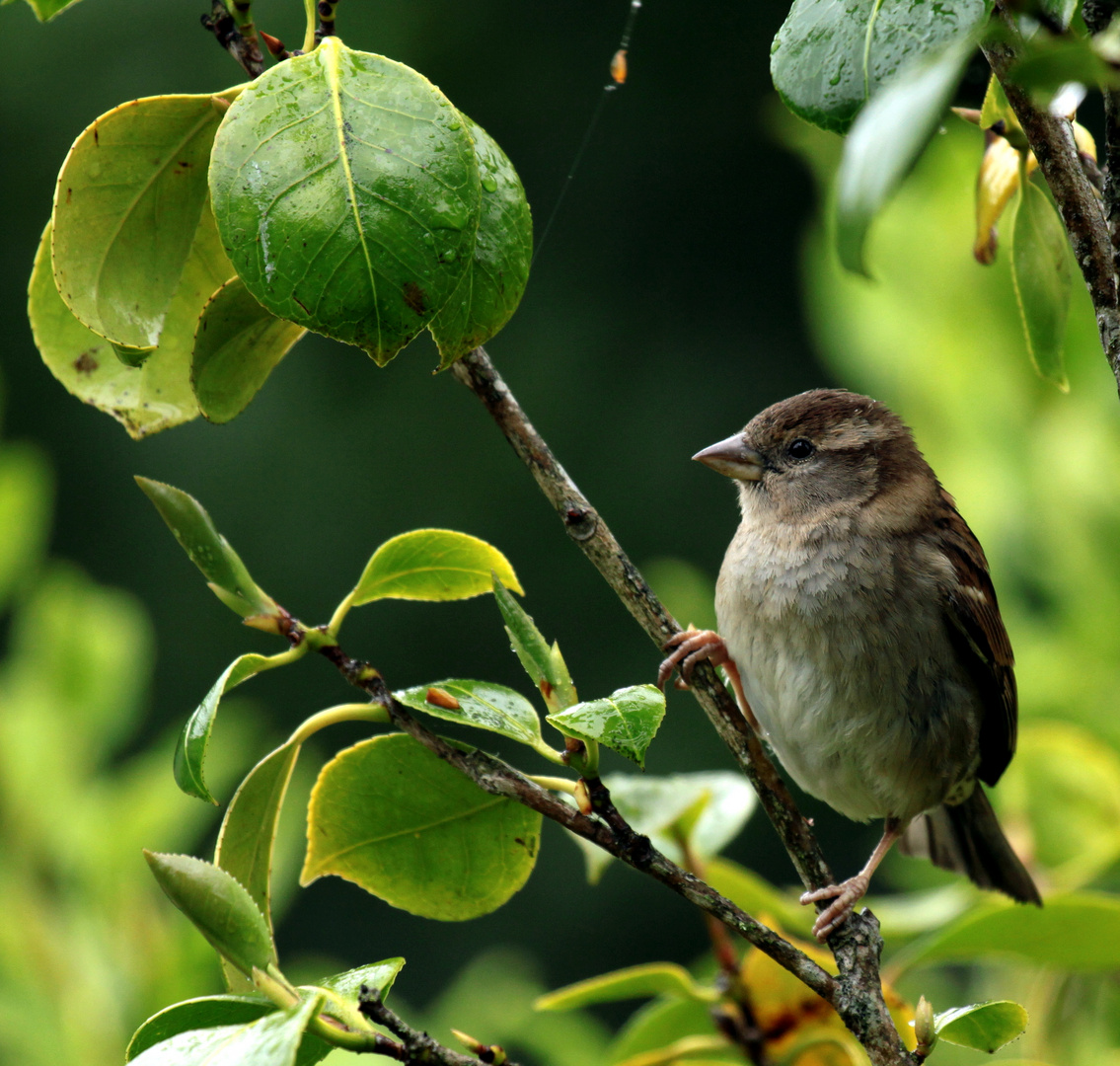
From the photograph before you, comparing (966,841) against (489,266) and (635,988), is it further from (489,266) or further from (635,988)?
(489,266)

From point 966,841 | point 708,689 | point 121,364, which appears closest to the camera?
point 121,364

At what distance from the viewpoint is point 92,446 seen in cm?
816

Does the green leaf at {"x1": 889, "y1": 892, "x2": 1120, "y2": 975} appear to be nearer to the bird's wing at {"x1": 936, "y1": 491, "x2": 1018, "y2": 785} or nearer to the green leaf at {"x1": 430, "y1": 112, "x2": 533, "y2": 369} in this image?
the bird's wing at {"x1": 936, "y1": 491, "x2": 1018, "y2": 785}

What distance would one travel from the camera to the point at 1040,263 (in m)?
0.97

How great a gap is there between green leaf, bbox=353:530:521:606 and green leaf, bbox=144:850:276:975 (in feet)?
0.97

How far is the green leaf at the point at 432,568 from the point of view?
0.98 m

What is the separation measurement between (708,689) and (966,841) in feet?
3.40

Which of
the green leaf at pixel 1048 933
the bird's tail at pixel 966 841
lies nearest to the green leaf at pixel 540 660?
the green leaf at pixel 1048 933

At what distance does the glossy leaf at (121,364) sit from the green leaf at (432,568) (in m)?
0.21

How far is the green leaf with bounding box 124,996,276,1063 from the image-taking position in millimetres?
737

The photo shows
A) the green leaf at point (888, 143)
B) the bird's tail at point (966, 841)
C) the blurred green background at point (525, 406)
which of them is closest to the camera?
the green leaf at point (888, 143)

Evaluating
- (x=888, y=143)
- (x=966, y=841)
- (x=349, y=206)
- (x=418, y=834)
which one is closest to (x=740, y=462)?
(x=966, y=841)

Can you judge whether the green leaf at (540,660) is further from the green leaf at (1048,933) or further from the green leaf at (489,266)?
the green leaf at (1048,933)

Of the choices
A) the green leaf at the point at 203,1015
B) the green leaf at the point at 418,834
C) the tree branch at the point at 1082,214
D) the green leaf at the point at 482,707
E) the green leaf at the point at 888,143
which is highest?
the green leaf at the point at 888,143
